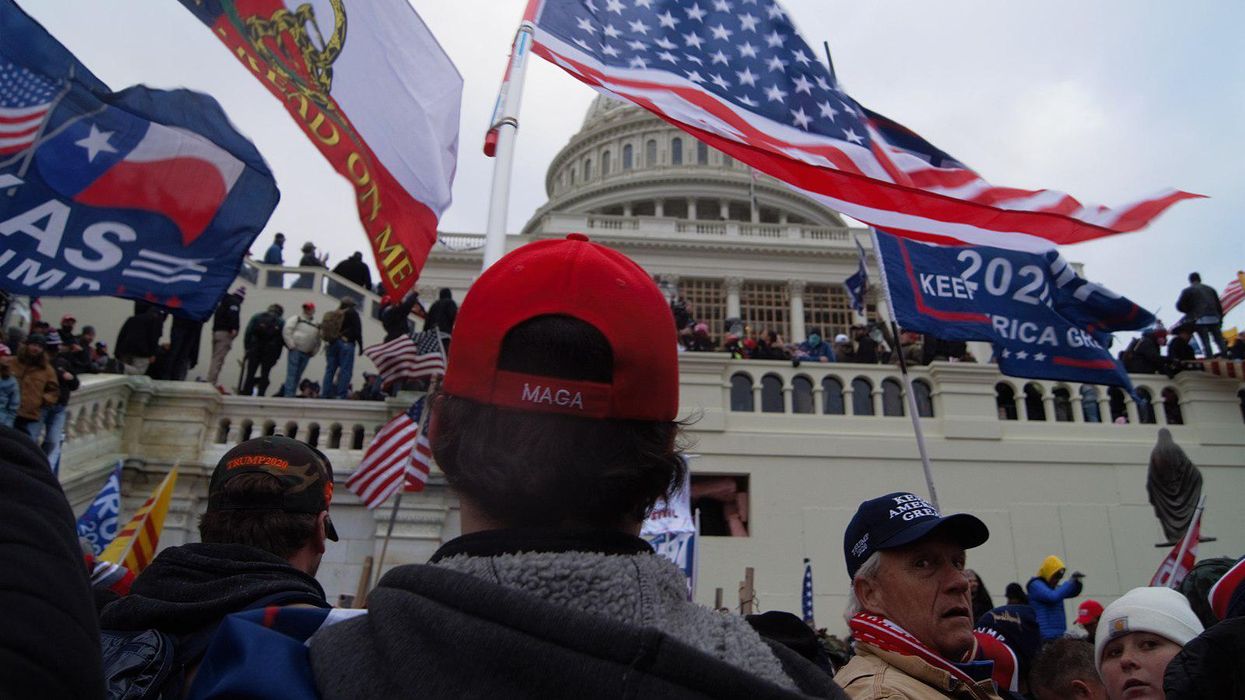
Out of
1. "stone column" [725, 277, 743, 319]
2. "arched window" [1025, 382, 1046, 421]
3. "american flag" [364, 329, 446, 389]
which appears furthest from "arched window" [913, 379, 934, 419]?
"stone column" [725, 277, 743, 319]

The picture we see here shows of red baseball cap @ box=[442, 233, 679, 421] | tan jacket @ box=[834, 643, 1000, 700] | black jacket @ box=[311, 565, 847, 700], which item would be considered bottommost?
tan jacket @ box=[834, 643, 1000, 700]

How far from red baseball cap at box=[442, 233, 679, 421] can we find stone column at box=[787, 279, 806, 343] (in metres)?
39.0

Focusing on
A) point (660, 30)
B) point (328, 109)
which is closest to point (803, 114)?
point (660, 30)

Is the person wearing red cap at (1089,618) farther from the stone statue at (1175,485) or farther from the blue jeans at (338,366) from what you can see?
the blue jeans at (338,366)

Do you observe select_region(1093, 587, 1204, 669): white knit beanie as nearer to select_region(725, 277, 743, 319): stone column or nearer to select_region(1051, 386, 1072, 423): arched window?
select_region(1051, 386, 1072, 423): arched window

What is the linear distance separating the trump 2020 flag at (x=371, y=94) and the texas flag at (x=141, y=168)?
1.78 ft

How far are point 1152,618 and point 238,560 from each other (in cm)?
279

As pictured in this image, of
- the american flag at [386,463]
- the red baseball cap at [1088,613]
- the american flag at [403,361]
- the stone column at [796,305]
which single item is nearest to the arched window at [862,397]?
the red baseball cap at [1088,613]

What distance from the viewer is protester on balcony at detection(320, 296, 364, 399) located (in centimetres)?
1335

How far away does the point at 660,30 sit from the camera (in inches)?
258

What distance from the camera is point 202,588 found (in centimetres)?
189

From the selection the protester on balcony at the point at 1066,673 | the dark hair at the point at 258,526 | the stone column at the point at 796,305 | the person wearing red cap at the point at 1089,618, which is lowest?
the person wearing red cap at the point at 1089,618

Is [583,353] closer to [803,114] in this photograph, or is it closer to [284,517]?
[284,517]

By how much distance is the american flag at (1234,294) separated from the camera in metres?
17.9
